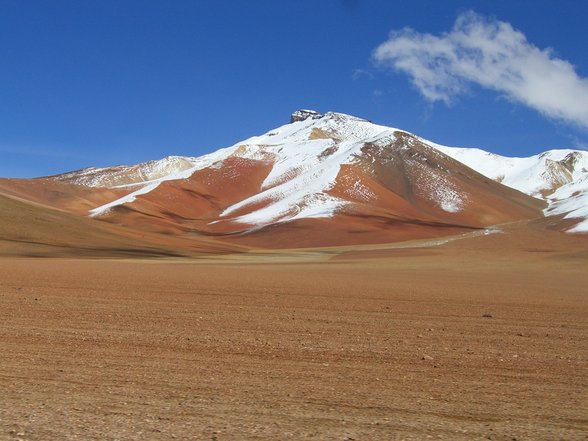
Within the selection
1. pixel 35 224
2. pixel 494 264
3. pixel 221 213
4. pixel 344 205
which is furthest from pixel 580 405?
pixel 221 213

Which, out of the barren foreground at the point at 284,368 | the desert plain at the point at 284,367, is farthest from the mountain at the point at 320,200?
the barren foreground at the point at 284,368

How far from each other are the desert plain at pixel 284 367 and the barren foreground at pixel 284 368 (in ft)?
0.12

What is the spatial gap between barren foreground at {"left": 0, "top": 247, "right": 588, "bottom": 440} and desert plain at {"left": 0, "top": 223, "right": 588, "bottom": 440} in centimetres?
4

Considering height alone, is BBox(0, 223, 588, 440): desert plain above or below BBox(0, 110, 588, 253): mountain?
below

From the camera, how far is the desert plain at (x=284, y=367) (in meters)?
8.81

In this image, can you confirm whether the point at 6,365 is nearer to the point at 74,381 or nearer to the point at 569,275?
the point at 74,381

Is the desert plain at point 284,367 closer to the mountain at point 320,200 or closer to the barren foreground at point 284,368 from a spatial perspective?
the barren foreground at point 284,368

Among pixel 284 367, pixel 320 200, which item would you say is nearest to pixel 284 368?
pixel 284 367

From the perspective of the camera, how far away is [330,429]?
28.4ft

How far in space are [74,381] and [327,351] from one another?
5.14m

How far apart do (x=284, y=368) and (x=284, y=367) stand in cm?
9

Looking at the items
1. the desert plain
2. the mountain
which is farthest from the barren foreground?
the mountain

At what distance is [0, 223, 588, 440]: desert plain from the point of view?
8812mm

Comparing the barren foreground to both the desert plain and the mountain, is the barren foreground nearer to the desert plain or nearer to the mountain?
the desert plain
